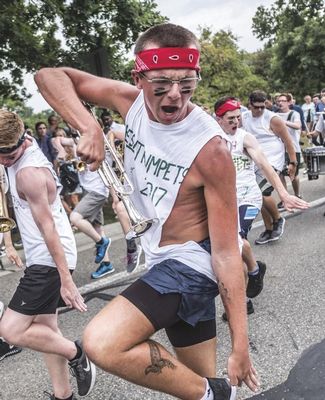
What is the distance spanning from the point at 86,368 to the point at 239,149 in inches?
95.9

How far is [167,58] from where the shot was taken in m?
1.88

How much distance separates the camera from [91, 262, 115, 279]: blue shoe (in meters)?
5.52

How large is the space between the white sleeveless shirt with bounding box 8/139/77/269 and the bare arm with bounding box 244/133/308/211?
148cm

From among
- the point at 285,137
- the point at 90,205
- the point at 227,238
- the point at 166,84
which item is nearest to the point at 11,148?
the point at 166,84

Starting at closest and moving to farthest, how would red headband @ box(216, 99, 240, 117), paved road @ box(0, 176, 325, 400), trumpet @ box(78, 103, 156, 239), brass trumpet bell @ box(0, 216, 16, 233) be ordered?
trumpet @ box(78, 103, 156, 239) < paved road @ box(0, 176, 325, 400) < brass trumpet bell @ box(0, 216, 16, 233) < red headband @ box(216, 99, 240, 117)

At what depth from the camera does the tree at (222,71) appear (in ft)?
80.8

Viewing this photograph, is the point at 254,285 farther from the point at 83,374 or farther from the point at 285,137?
the point at 285,137

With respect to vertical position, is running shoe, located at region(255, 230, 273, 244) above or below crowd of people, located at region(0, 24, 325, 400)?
below

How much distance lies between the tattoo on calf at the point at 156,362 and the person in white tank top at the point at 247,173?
2228 mm

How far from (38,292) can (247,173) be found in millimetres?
2453

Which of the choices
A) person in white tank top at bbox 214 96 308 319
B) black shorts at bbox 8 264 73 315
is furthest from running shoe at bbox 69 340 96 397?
person in white tank top at bbox 214 96 308 319

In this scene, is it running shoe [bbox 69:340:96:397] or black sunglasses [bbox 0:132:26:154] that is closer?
black sunglasses [bbox 0:132:26:154]

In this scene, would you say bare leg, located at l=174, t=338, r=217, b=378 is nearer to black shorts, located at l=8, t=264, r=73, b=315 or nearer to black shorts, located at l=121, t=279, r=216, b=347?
black shorts, located at l=121, t=279, r=216, b=347

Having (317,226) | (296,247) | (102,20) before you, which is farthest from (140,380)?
(102,20)
